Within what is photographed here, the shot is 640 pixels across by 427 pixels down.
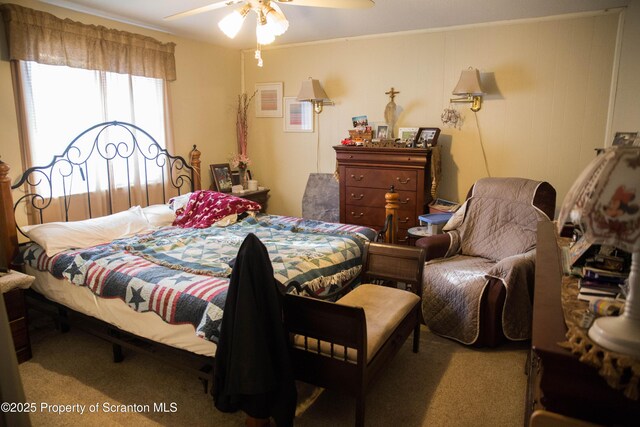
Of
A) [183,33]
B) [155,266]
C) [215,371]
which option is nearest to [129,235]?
→ [155,266]

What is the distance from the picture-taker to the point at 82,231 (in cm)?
300

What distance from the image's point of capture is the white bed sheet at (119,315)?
2.09m

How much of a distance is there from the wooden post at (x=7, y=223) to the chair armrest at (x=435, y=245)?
116 inches

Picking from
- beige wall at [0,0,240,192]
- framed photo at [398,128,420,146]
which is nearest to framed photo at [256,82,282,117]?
beige wall at [0,0,240,192]

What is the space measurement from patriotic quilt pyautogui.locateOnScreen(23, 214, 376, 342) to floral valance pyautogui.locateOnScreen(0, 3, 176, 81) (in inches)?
57.4

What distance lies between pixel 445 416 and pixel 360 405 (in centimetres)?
56

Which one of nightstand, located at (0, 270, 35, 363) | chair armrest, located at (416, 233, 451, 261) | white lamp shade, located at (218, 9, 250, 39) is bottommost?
nightstand, located at (0, 270, 35, 363)

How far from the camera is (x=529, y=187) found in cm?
321

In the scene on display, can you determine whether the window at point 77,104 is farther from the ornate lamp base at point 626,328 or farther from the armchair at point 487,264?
the ornate lamp base at point 626,328

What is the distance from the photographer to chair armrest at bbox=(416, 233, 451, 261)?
127 inches

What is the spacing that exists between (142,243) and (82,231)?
443mm

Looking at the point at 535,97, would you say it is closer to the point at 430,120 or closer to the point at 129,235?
the point at 430,120

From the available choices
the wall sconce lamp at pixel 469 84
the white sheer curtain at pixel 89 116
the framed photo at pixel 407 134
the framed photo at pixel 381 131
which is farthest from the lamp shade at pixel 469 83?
the white sheer curtain at pixel 89 116

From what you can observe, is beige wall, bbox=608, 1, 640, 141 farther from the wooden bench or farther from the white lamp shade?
the white lamp shade
